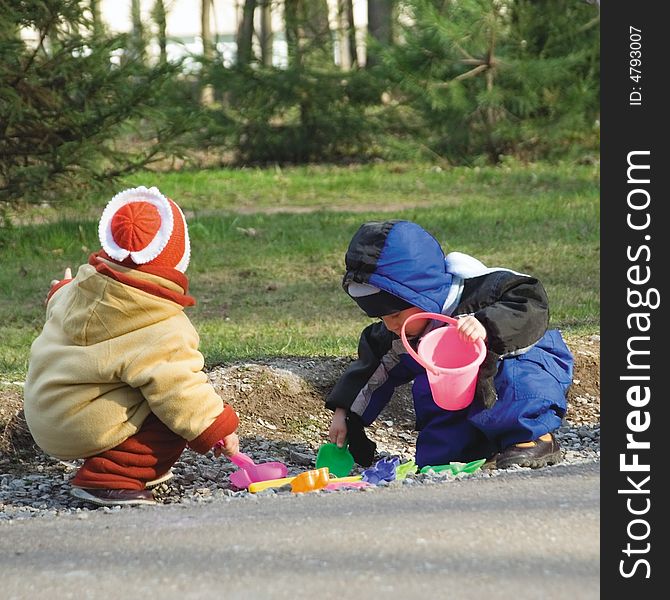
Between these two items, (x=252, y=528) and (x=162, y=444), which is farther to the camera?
(x=162, y=444)

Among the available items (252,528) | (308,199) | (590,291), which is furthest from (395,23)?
(252,528)

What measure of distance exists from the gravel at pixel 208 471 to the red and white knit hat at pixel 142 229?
0.77 metres

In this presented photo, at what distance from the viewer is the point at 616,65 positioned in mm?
3834

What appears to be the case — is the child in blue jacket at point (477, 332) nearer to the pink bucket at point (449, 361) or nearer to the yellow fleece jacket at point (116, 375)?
the pink bucket at point (449, 361)

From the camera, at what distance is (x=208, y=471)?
4.23 meters

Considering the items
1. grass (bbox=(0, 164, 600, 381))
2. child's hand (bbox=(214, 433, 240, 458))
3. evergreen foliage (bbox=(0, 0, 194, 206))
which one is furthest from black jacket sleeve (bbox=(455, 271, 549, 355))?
evergreen foliage (bbox=(0, 0, 194, 206))

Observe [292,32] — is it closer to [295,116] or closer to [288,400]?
[295,116]

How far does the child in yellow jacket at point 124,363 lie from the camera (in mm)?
3477

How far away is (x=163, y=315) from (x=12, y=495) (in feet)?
3.24

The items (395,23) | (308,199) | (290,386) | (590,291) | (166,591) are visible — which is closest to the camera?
(166,591)

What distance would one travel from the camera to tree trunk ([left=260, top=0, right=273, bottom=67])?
47.4ft

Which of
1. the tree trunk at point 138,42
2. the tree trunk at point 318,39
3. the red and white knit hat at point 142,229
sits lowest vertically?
the red and white knit hat at point 142,229

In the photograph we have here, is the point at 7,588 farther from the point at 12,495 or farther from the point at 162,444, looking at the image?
the point at 12,495

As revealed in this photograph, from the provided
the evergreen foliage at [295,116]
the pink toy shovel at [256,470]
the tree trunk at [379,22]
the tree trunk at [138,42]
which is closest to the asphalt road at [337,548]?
the pink toy shovel at [256,470]
